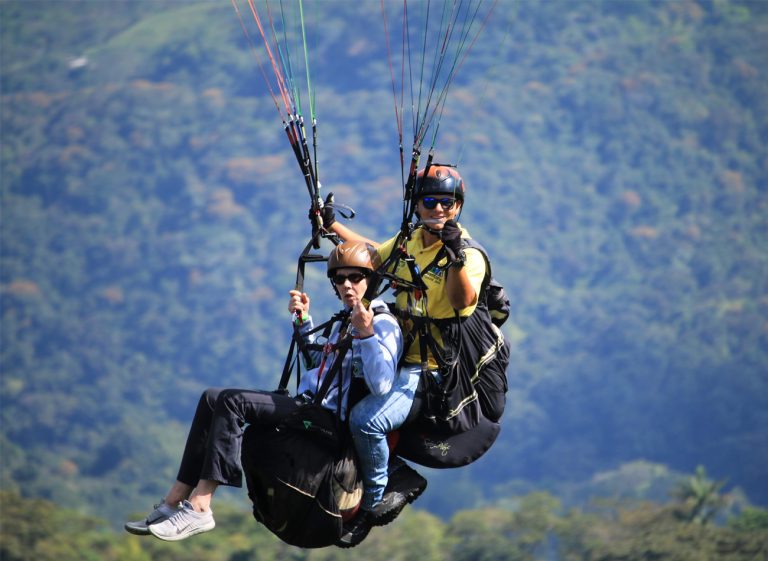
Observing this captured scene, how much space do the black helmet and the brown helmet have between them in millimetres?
523

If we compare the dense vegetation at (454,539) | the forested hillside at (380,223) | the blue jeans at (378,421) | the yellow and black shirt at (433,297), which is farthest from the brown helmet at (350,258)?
the forested hillside at (380,223)

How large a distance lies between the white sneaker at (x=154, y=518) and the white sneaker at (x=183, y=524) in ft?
0.09

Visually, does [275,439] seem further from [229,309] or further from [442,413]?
[229,309]

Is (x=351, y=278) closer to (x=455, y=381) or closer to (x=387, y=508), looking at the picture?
(x=455, y=381)

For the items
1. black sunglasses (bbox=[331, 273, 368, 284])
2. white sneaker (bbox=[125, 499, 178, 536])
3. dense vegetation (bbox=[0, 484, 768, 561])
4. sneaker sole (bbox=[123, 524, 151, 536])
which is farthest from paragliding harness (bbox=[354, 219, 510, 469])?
dense vegetation (bbox=[0, 484, 768, 561])

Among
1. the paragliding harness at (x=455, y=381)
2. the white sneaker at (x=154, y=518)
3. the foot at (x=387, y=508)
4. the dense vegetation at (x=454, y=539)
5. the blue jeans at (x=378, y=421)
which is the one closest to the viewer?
the white sneaker at (x=154, y=518)

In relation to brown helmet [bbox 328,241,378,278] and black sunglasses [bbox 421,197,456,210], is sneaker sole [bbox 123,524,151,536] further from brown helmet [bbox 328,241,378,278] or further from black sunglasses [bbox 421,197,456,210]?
black sunglasses [bbox 421,197,456,210]

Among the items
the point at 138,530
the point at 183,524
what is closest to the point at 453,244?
the point at 183,524

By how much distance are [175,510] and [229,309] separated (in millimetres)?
139192

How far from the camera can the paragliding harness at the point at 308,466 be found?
24.4 feet

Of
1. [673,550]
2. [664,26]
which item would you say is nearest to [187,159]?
[664,26]

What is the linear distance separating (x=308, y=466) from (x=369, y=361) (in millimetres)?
720

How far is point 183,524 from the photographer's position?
743cm

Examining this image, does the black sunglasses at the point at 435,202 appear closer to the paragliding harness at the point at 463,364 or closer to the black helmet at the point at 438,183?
the black helmet at the point at 438,183
